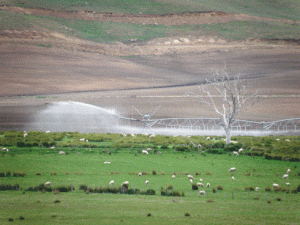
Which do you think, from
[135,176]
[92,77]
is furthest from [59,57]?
[135,176]

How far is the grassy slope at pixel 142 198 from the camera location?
536 inches

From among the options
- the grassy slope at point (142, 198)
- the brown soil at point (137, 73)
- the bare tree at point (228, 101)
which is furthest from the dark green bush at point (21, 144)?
the brown soil at point (137, 73)

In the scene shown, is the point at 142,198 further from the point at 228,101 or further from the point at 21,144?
the point at 228,101

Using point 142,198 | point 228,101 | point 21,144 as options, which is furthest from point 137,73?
point 142,198

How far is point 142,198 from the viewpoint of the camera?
1636cm

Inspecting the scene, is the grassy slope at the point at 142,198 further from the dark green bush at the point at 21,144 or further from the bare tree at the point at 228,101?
the bare tree at the point at 228,101

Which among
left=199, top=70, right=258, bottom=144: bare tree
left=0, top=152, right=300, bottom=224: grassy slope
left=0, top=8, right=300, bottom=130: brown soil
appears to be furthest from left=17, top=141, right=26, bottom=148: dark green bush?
left=0, top=8, right=300, bottom=130: brown soil

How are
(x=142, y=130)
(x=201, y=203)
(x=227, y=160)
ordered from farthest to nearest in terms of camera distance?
(x=142, y=130) < (x=227, y=160) < (x=201, y=203)

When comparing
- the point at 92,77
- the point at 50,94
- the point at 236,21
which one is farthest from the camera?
the point at 236,21

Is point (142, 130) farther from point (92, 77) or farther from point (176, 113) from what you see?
point (92, 77)

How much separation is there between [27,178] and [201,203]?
8.40 metres

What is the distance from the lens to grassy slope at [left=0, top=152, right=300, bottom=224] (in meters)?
13.6

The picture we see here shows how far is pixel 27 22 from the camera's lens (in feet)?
500

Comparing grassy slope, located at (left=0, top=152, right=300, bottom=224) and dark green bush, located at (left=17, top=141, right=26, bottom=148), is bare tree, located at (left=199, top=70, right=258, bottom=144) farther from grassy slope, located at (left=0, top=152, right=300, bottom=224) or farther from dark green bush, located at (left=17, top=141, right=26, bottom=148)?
dark green bush, located at (left=17, top=141, right=26, bottom=148)
